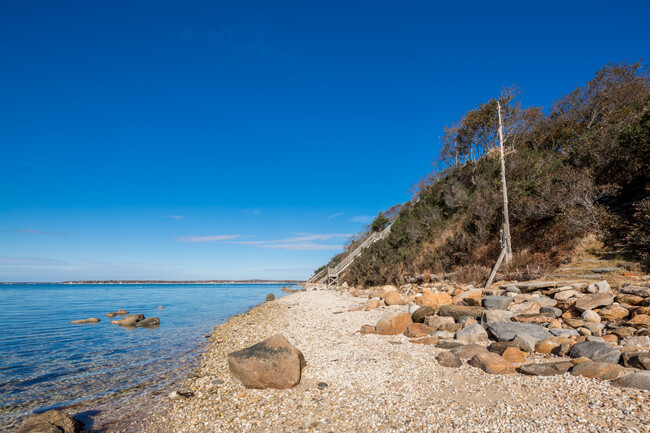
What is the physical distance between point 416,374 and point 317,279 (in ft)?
159

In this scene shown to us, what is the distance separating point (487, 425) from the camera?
419cm

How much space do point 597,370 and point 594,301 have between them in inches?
172

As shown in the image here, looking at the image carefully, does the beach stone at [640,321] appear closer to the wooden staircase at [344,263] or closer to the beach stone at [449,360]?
the beach stone at [449,360]

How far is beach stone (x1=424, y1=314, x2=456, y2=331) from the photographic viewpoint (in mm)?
9724

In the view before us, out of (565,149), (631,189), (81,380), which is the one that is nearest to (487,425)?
(81,380)

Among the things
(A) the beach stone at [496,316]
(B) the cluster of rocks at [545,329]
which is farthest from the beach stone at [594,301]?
(A) the beach stone at [496,316]

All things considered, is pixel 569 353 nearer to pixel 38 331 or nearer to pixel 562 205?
pixel 562 205

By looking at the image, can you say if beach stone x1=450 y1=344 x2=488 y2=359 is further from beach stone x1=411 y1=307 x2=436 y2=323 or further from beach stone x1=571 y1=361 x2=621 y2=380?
beach stone x1=411 y1=307 x2=436 y2=323

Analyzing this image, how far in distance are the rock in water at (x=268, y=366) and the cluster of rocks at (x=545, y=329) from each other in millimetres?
3332

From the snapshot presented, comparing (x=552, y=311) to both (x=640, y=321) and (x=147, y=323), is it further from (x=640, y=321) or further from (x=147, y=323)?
(x=147, y=323)

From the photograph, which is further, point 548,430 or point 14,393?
point 14,393

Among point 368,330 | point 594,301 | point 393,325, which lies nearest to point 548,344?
point 594,301

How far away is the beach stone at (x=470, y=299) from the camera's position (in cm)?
1134

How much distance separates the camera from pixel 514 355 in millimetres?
6605
